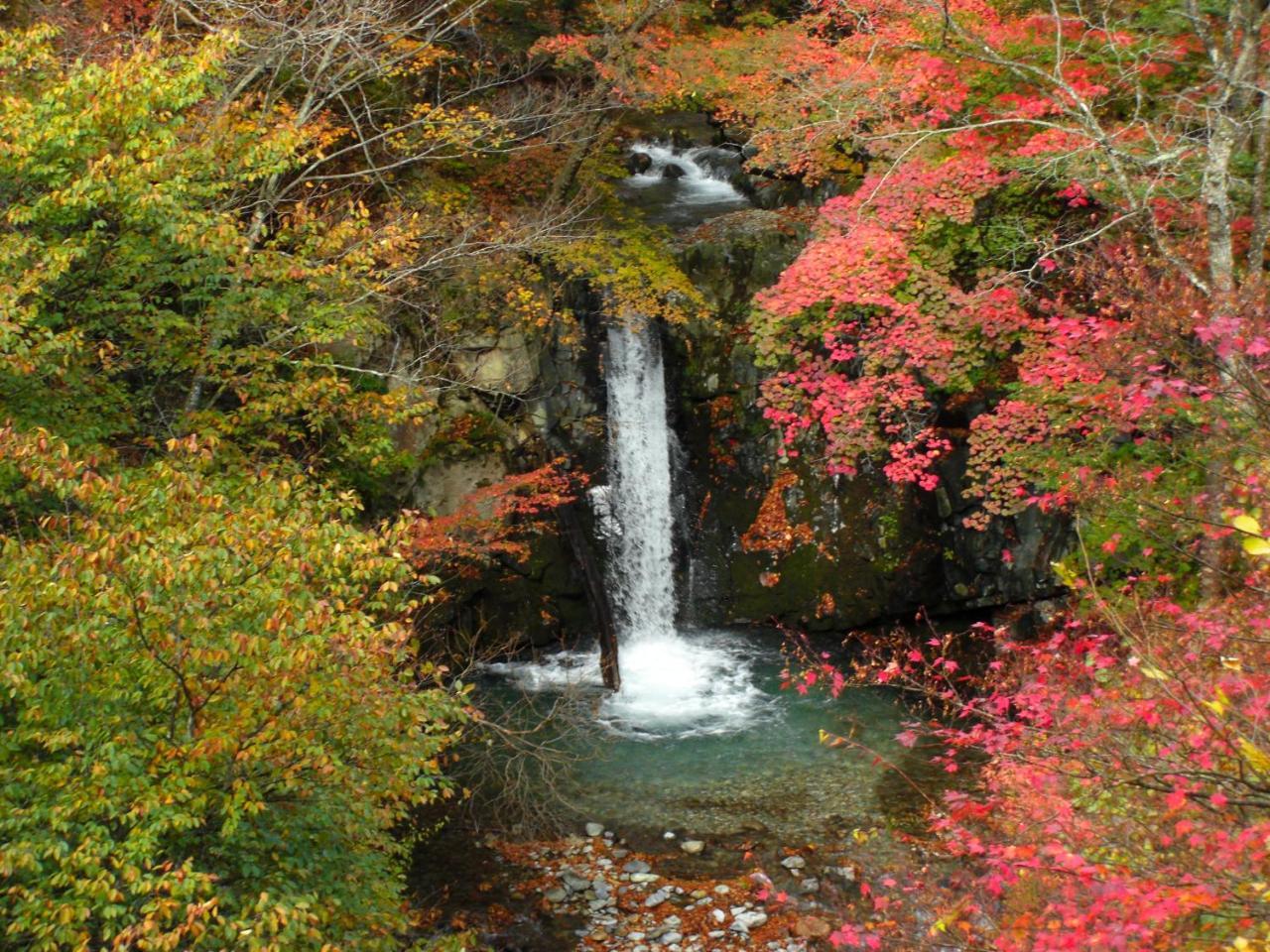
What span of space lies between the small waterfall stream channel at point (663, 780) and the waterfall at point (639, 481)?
0.08 feet

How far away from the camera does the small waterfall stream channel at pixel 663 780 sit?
9523 millimetres

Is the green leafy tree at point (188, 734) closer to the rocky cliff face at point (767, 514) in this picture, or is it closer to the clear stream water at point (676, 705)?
the clear stream water at point (676, 705)

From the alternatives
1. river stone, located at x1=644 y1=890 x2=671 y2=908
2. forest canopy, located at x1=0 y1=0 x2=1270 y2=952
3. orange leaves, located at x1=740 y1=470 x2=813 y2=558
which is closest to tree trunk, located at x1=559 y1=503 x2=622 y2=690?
forest canopy, located at x1=0 y1=0 x2=1270 y2=952

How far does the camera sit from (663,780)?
11.9m

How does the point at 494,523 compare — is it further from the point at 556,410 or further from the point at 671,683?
the point at 671,683

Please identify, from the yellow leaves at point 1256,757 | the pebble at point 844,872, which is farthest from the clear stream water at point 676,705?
the yellow leaves at point 1256,757

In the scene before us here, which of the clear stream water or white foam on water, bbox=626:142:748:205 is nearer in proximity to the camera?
the clear stream water

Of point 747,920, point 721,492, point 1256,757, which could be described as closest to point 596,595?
point 721,492

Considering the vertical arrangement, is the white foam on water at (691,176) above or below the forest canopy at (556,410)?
above

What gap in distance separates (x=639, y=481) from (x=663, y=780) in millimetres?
5305

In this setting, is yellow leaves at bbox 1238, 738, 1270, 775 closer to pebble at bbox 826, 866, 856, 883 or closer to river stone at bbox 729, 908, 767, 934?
river stone at bbox 729, 908, 767, 934

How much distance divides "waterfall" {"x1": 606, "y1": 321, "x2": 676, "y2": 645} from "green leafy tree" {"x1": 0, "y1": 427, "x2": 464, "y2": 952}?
9019 millimetres

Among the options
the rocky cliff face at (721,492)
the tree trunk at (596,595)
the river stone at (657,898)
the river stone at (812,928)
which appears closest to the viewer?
the river stone at (812,928)

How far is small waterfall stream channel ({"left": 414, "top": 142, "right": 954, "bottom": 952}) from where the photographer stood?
9523 mm
